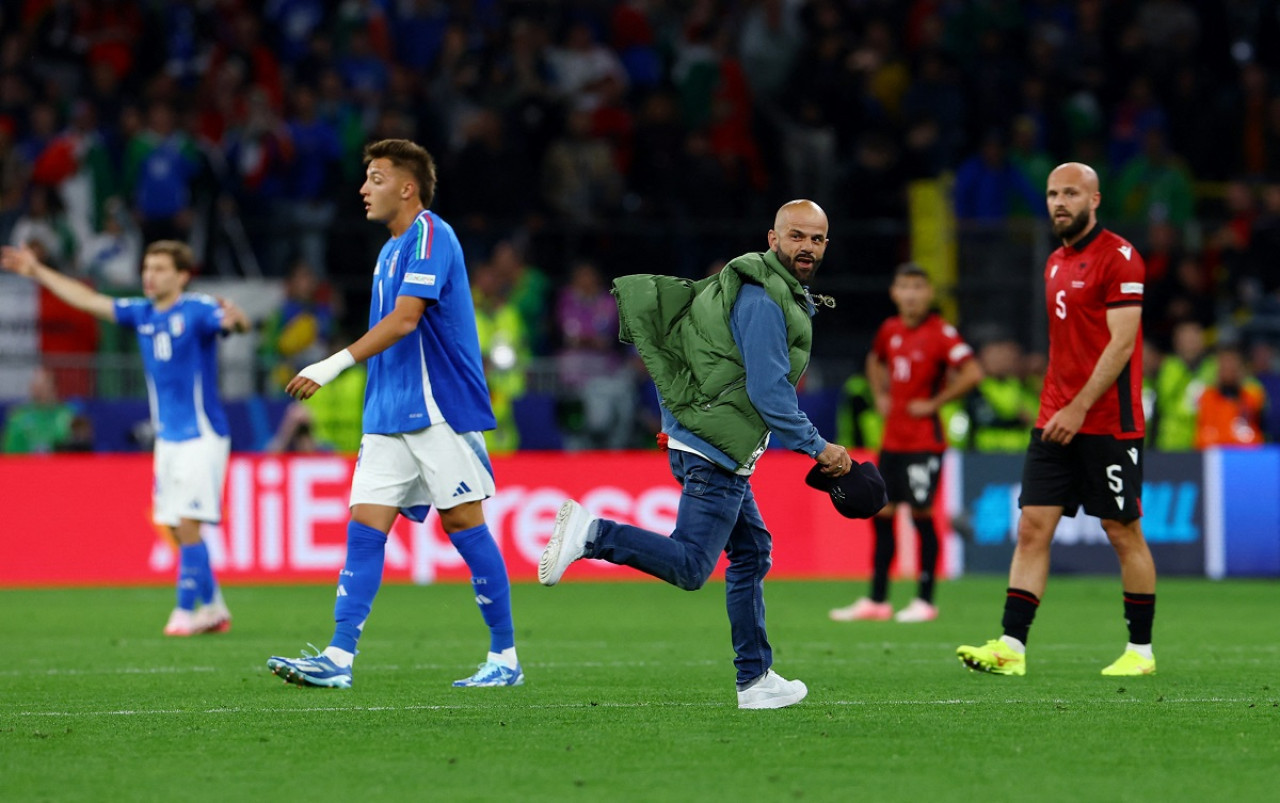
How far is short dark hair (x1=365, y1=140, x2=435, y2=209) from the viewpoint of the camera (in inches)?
327

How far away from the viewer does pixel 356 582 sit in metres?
8.09

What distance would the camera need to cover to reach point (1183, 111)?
22.0 meters

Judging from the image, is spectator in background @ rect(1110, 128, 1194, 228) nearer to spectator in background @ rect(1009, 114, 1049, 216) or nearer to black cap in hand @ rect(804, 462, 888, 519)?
spectator in background @ rect(1009, 114, 1049, 216)

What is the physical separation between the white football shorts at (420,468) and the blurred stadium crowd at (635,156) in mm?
9172

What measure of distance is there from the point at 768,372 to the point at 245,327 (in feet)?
17.2

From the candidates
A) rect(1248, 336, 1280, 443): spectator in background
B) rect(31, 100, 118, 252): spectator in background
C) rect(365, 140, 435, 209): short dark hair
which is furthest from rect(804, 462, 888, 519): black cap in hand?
rect(31, 100, 118, 252): spectator in background

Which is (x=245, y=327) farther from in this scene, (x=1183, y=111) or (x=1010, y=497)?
(x=1183, y=111)

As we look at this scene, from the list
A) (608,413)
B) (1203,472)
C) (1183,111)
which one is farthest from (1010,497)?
(1183,111)

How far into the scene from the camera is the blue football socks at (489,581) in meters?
8.32

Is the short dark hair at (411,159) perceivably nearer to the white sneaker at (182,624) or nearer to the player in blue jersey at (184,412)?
the player in blue jersey at (184,412)

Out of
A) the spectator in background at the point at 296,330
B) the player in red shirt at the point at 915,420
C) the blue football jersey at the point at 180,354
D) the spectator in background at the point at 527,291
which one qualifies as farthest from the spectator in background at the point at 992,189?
the blue football jersey at the point at 180,354

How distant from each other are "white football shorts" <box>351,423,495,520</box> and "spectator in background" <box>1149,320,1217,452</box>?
1098 cm

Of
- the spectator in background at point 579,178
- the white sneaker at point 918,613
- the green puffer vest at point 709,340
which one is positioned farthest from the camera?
the spectator in background at point 579,178

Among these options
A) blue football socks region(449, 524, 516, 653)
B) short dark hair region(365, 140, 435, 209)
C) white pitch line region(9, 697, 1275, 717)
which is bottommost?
white pitch line region(9, 697, 1275, 717)
